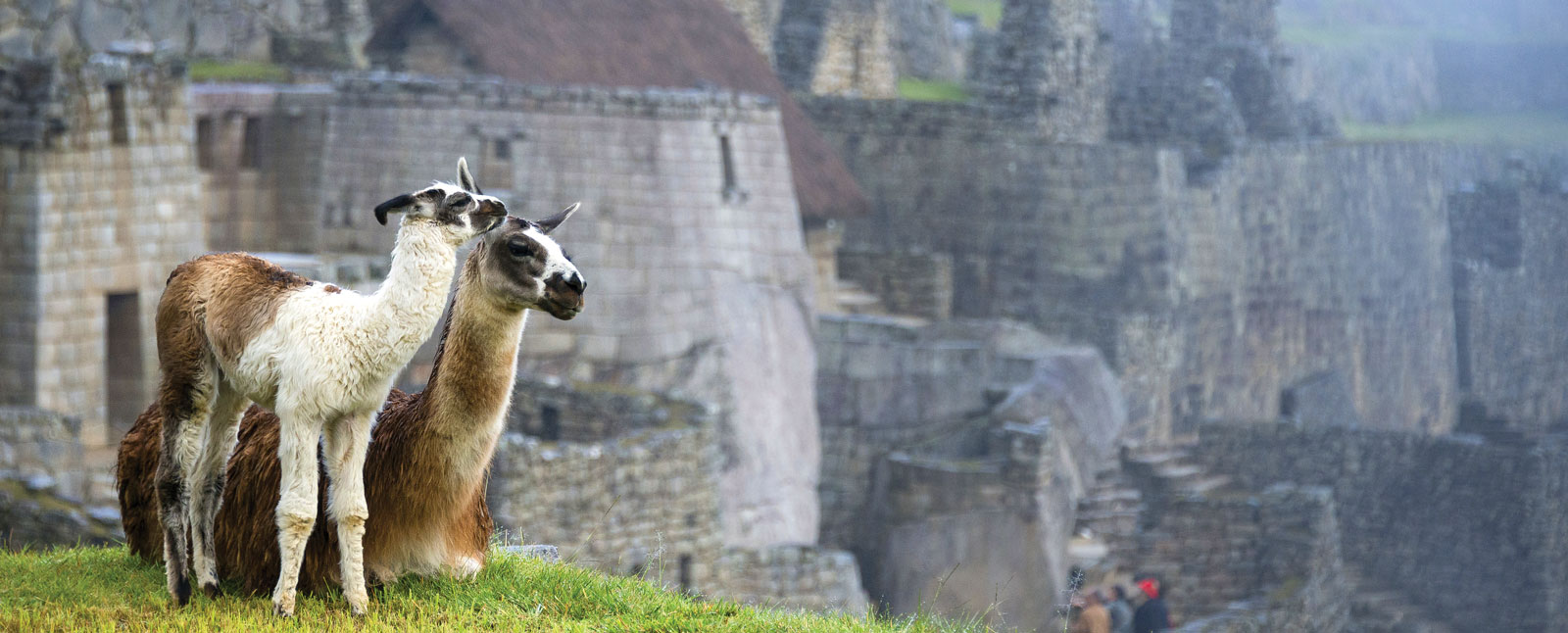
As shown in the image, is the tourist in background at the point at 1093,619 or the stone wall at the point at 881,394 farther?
the stone wall at the point at 881,394

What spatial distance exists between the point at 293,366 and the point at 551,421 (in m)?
10.4

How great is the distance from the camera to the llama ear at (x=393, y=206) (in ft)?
20.5

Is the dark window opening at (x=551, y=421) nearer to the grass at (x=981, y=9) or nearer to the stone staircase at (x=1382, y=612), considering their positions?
the stone staircase at (x=1382, y=612)

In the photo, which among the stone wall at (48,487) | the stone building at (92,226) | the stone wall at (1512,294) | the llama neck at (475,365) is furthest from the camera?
the stone wall at (1512,294)

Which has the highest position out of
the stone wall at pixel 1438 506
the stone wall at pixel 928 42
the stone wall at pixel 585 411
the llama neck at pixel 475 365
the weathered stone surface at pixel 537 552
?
the stone wall at pixel 928 42

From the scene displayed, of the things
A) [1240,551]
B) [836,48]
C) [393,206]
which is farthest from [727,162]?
[836,48]

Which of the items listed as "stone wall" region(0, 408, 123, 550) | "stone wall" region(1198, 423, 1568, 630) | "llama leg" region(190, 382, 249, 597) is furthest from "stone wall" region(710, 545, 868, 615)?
"stone wall" region(1198, 423, 1568, 630)

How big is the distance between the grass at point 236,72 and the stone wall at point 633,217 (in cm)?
180

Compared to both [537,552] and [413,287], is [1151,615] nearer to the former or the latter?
[537,552]

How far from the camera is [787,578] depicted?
15.7m

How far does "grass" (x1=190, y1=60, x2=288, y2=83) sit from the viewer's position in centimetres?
2097

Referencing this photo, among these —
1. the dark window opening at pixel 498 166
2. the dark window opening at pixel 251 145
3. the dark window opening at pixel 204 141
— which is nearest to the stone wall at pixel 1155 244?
the dark window opening at pixel 498 166

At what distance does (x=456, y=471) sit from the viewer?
271 inches

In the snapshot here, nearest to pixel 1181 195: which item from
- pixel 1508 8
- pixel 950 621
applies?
pixel 950 621
